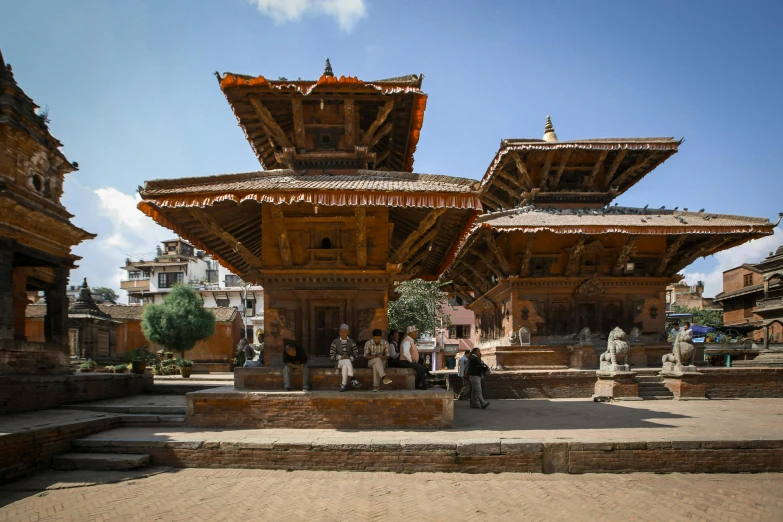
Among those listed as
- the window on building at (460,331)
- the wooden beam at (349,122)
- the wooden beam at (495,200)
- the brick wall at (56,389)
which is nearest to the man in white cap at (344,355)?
the wooden beam at (349,122)

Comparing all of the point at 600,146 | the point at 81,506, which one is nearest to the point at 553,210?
the point at 600,146

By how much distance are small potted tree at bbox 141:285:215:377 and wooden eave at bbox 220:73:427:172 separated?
24.2m

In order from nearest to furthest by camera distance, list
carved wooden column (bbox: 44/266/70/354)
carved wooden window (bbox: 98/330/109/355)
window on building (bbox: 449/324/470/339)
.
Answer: carved wooden column (bbox: 44/266/70/354) → carved wooden window (bbox: 98/330/109/355) → window on building (bbox: 449/324/470/339)

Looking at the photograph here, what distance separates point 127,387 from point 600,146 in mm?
19026

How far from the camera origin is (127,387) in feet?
47.1

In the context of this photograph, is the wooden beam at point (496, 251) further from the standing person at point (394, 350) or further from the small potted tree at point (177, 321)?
the small potted tree at point (177, 321)

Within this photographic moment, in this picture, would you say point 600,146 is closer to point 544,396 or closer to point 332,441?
point 544,396

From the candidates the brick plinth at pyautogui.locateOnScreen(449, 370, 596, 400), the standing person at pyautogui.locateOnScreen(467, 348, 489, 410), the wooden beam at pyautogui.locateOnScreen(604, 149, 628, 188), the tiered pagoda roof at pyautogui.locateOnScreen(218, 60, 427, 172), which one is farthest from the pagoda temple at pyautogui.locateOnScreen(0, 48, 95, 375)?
the wooden beam at pyautogui.locateOnScreen(604, 149, 628, 188)

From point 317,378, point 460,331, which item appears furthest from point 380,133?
point 460,331

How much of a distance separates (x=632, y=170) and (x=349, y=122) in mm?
14050

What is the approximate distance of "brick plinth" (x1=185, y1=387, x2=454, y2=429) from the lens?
8938mm

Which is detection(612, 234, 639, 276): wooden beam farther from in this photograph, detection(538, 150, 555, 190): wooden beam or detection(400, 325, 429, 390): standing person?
detection(400, 325, 429, 390): standing person

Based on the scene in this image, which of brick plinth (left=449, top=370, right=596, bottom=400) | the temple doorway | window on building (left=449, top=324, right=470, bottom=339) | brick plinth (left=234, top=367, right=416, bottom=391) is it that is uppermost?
the temple doorway

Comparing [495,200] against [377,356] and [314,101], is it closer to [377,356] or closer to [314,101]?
[314,101]
